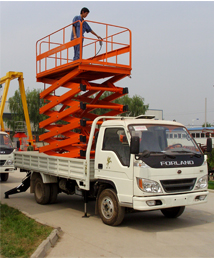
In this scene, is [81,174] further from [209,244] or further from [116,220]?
[209,244]

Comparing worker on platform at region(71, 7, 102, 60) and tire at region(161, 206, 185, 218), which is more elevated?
worker on platform at region(71, 7, 102, 60)

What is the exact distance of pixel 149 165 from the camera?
6633 millimetres

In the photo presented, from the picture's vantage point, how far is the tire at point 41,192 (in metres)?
9.72

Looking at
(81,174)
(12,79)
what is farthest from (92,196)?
(12,79)

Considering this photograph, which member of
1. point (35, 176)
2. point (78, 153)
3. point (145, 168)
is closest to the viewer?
point (145, 168)

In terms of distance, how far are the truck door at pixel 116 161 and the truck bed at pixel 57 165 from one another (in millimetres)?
287

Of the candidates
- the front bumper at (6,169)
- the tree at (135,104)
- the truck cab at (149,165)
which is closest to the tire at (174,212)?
the truck cab at (149,165)

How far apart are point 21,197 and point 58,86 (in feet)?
13.9

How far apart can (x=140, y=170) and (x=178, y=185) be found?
0.97 metres

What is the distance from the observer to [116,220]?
715 centimetres

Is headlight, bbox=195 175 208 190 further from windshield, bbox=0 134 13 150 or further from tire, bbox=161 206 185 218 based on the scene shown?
windshield, bbox=0 134 13 150

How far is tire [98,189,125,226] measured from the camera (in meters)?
7.10

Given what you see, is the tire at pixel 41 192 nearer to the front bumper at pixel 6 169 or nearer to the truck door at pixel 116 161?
the truck door at pixel 116 161

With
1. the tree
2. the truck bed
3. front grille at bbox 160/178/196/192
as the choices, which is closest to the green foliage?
the truck bed
